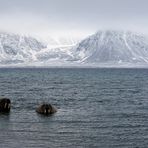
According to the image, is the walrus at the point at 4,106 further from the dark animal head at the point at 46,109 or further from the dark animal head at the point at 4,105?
the dark animal head at the point at 46,109

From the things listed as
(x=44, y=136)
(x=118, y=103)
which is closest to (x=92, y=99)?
(x=118, y=103)

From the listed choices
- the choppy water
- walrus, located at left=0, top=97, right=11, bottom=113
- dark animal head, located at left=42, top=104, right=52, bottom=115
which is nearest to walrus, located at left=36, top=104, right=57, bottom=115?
dark animal head, located at left=42, top=104, right=52, bottom=115

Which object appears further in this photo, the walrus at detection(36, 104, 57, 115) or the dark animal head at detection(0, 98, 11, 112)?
the dark animal head at detection(0, 98, 11, 112)

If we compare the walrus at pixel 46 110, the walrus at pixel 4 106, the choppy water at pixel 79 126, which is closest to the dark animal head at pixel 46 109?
the walrus at pixel 46 110

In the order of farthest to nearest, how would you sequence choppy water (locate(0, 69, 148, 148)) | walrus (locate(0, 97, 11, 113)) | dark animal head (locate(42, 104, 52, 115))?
walrus (locate(0, 97, 11, 113)) < dark animal head (locate(42, 104, 52, 115)) < choppy water (locate(0, 69, 148, 148))

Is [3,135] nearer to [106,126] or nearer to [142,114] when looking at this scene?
[106,126]

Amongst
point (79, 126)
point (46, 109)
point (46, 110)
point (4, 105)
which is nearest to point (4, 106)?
point (4, 105)

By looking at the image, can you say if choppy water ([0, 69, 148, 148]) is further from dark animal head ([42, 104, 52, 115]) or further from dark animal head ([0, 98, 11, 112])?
dark animal head ([42, 104, 52, 115])

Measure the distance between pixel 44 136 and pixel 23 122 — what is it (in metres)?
12.7

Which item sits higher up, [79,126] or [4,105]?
[4,105]

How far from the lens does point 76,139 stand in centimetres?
6419

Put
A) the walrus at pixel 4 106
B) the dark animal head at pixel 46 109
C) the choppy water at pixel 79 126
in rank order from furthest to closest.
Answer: the walrus at pixel 4 106
the dark animal head at pixel 46 109
the choppy water at pixel 79 126

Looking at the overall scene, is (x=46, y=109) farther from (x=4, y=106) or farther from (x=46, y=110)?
(x=4, y=106)

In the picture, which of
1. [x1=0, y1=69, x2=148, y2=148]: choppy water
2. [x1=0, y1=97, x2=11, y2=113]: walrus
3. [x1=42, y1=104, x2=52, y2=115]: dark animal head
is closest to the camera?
[x1=0, y1=69, x2=148, y2=148]: choppy water
